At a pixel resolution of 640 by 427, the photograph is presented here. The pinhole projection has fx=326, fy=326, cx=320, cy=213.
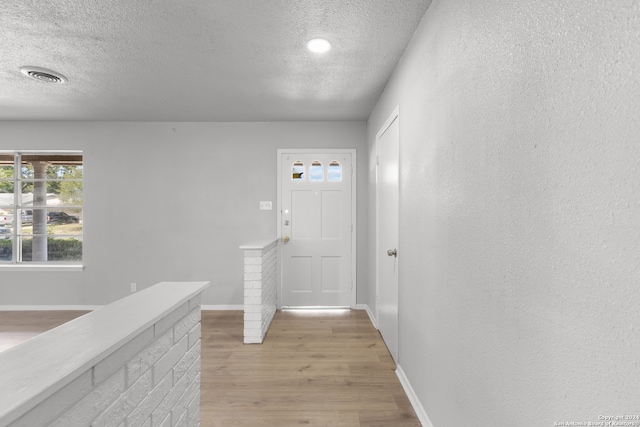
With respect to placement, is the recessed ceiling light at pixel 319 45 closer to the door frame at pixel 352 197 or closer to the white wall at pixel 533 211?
the white wall at pixel 533 211

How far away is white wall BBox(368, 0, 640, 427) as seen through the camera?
0.67m

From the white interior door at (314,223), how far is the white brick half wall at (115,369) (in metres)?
2.84

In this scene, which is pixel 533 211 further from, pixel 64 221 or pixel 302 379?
pixel 64 221

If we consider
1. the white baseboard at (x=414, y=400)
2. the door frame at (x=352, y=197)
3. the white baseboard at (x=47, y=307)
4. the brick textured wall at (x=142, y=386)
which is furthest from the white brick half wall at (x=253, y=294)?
the white baseboard at (x=47, y=307)

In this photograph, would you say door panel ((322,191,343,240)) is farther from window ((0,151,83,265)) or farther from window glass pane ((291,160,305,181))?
window ((0,151,83,265))

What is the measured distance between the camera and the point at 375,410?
79.7 inches

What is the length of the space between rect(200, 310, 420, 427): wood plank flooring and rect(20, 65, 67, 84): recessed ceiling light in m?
2.67

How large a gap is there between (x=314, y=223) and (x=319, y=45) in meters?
2.31

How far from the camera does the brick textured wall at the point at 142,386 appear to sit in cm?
64

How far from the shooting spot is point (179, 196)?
420 centimetres

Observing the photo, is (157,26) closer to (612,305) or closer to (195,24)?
(195,24)

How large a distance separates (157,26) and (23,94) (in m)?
2.24

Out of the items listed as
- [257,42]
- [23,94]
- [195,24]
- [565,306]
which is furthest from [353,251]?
[23,94]

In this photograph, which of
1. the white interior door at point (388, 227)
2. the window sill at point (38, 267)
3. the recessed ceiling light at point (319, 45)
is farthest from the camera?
the window sill at point (38, 267)
